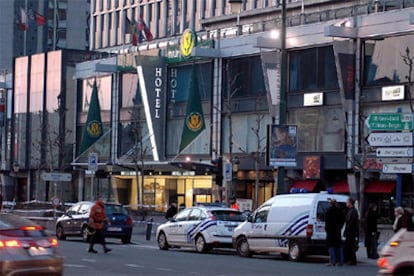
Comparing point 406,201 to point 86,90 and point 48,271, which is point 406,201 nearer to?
point 86,90

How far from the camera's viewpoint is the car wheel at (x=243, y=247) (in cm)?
2898

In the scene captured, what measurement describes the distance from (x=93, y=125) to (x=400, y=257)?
54185mm

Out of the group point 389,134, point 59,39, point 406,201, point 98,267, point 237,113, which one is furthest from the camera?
point 59,39

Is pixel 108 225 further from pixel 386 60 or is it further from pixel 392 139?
pixel 386 60

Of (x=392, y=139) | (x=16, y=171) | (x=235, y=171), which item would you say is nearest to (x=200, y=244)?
(x=392, y=139)

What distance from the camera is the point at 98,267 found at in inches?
902

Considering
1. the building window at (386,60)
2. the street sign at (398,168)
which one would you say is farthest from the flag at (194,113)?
the street sign at (398,168)

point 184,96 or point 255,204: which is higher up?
point 184,96

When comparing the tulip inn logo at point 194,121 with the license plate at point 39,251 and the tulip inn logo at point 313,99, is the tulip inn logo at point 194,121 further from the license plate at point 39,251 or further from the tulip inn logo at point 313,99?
the license plate at point 39,251

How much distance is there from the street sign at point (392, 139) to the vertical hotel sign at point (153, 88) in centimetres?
3463

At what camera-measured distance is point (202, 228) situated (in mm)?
30781

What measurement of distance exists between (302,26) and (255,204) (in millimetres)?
9535

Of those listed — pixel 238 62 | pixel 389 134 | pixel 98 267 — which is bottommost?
pixel 98 267

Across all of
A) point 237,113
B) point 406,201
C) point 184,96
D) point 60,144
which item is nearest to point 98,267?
point 406,201
